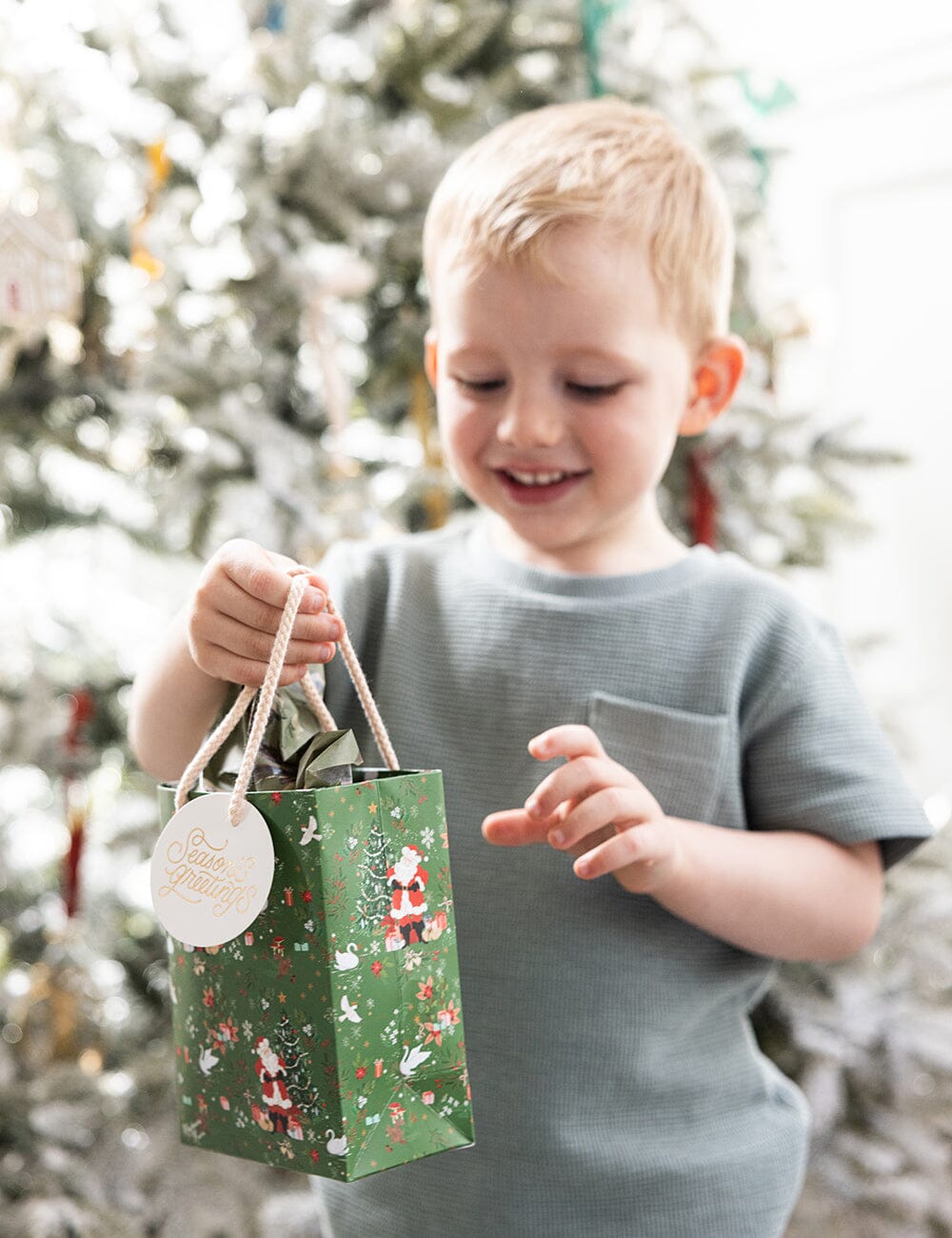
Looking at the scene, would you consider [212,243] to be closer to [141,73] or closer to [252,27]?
[141,73]

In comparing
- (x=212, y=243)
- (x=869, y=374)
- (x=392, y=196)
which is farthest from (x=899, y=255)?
(x=212, y=243)

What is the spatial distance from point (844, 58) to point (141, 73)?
1.48 m

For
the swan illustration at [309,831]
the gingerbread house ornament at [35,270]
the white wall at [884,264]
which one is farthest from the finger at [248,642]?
the white wall at [884,264]

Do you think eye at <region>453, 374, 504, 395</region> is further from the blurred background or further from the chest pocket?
the blurred background

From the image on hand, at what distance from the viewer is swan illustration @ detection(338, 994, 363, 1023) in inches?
23.8

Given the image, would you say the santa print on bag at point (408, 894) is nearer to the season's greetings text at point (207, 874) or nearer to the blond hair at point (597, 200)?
the season's greetings text at point (207, 874)

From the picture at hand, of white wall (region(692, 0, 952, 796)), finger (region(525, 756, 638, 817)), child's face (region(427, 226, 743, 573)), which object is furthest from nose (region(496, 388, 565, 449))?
white wall (region(692, 0, 952, 796))

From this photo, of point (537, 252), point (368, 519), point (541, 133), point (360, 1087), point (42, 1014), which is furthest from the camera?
point (42, 1014)

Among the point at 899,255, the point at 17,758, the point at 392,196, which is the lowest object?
the point at 17,758

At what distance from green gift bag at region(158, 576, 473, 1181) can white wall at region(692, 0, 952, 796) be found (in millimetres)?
1767

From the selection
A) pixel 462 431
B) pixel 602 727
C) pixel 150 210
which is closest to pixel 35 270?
pixel 150 210

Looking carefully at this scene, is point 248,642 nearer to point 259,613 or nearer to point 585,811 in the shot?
point 259,613

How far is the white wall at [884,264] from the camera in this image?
7.53 ft

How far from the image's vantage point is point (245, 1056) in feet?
2.11
